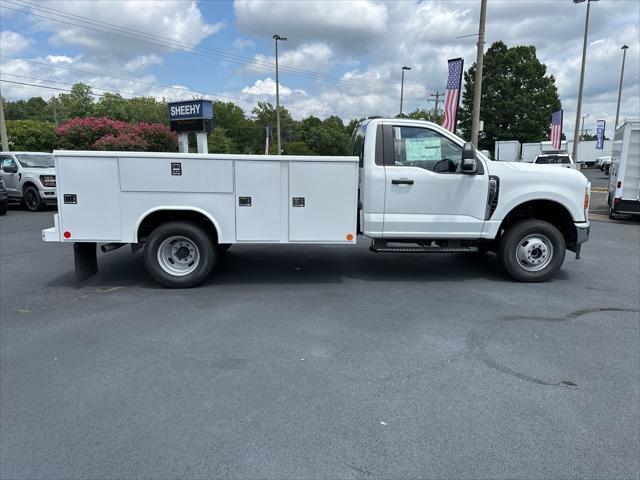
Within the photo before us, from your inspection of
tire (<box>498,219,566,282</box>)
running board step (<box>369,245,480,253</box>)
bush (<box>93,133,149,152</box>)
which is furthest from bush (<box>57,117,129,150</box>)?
tire (<box>498,219,566,282</box>)

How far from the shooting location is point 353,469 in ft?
9.75

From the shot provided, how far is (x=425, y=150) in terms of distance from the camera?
7.05 metres

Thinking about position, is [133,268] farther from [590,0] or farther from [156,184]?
[590,0]

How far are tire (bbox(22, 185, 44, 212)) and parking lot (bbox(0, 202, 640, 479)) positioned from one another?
33.2 feet

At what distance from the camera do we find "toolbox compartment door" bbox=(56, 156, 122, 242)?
640 centimetres

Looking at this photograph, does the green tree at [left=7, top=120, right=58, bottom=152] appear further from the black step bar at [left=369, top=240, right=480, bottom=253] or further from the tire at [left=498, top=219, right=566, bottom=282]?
the tire at [left=498, top=219, right=566, bottom=282]

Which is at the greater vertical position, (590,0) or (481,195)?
(590,0)

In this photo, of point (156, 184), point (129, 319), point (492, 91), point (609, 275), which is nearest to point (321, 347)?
point (129, 319)

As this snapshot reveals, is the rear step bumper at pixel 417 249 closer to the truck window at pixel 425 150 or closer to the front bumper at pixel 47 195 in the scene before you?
the truck window at pixel 425 150

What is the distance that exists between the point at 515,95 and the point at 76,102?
205 ft

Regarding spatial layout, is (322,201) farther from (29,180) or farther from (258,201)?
(29,180)

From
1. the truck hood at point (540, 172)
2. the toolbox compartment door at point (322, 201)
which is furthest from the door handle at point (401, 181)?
the truck hood at point (540, 172)

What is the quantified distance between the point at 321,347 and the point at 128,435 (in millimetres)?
2004

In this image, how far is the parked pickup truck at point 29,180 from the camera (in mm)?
16219
